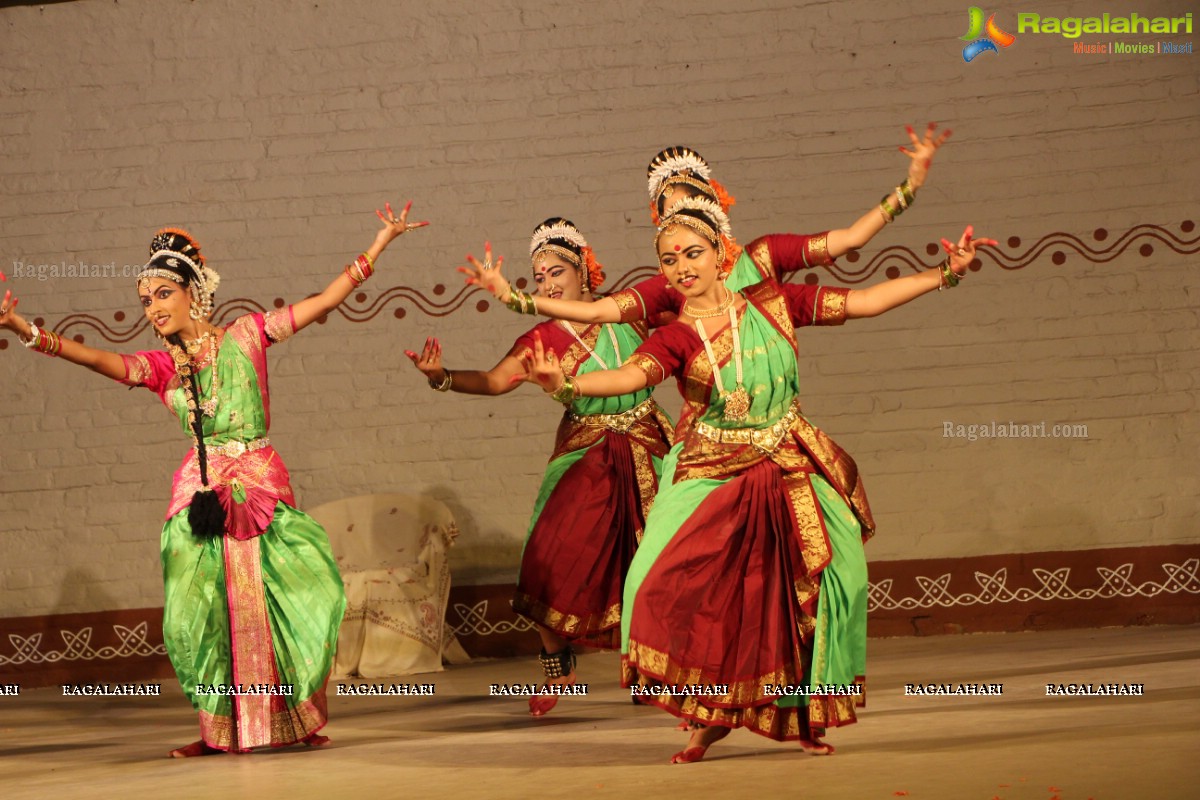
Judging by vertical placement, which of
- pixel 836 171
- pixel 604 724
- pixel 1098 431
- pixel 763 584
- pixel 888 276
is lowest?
pixel 604 724

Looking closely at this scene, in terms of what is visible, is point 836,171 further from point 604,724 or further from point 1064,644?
point 604,724

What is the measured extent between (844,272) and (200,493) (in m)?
3.18

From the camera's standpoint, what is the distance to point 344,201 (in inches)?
263

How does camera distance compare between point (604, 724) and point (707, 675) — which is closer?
point (707, 675)

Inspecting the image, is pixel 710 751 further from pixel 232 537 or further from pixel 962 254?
pixel 232 537

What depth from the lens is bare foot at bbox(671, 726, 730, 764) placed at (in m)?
3.59

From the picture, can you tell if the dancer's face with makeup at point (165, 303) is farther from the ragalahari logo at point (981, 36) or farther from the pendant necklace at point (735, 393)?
the ragalahari logo at point (981, 36)

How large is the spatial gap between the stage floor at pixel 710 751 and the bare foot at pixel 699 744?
4 cm

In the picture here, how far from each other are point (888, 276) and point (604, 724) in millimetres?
2765

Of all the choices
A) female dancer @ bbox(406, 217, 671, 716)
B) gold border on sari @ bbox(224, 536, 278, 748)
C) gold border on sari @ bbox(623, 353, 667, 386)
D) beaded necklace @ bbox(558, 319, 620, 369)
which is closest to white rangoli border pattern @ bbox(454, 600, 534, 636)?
female dancer @ bbox(406, 217, 671, 716)

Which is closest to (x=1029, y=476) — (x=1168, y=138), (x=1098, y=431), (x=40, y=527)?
(x=1098, y=431)

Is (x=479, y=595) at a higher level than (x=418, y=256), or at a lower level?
lower

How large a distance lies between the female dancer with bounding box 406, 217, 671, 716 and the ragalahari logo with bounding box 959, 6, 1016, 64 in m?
2.33

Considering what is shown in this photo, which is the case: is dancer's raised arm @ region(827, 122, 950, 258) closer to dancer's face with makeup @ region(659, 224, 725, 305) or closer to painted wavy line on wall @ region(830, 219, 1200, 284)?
dancer's face with makeup @ region(659, 224, 725, 305)
